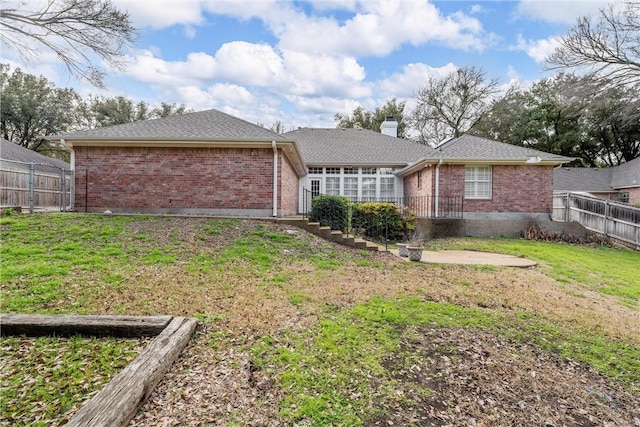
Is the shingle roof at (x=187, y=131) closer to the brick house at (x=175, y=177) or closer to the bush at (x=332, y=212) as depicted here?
the brick house at (x=175, y=177)

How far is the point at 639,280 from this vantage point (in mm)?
7766

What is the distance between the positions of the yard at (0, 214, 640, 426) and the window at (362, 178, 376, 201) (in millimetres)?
9799

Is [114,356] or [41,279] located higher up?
[41,279]

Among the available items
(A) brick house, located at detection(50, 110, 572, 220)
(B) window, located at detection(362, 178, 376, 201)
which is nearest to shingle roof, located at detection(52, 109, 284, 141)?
(A) brick house, located at detection(50, 110, 572, 220)

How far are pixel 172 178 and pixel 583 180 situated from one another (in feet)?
90.4

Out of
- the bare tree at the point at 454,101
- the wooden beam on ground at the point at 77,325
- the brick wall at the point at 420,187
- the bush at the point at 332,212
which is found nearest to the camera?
the wooden beam on ground at the point at 77,325

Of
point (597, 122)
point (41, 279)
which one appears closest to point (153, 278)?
point (41, 279)

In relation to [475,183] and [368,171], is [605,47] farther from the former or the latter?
[368,171]

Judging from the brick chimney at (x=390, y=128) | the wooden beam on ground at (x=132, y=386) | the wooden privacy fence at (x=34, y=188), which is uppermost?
the brick chimney at (x=390, y=128)

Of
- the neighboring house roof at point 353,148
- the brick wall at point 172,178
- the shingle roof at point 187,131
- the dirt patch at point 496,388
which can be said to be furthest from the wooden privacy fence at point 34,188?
the dirt patch at point 496,388

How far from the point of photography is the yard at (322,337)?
2.69 metres

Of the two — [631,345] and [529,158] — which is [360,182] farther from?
[631,345]

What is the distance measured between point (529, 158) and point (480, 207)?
2.78 meters

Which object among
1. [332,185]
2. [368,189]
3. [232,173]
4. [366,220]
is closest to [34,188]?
[232,173]
